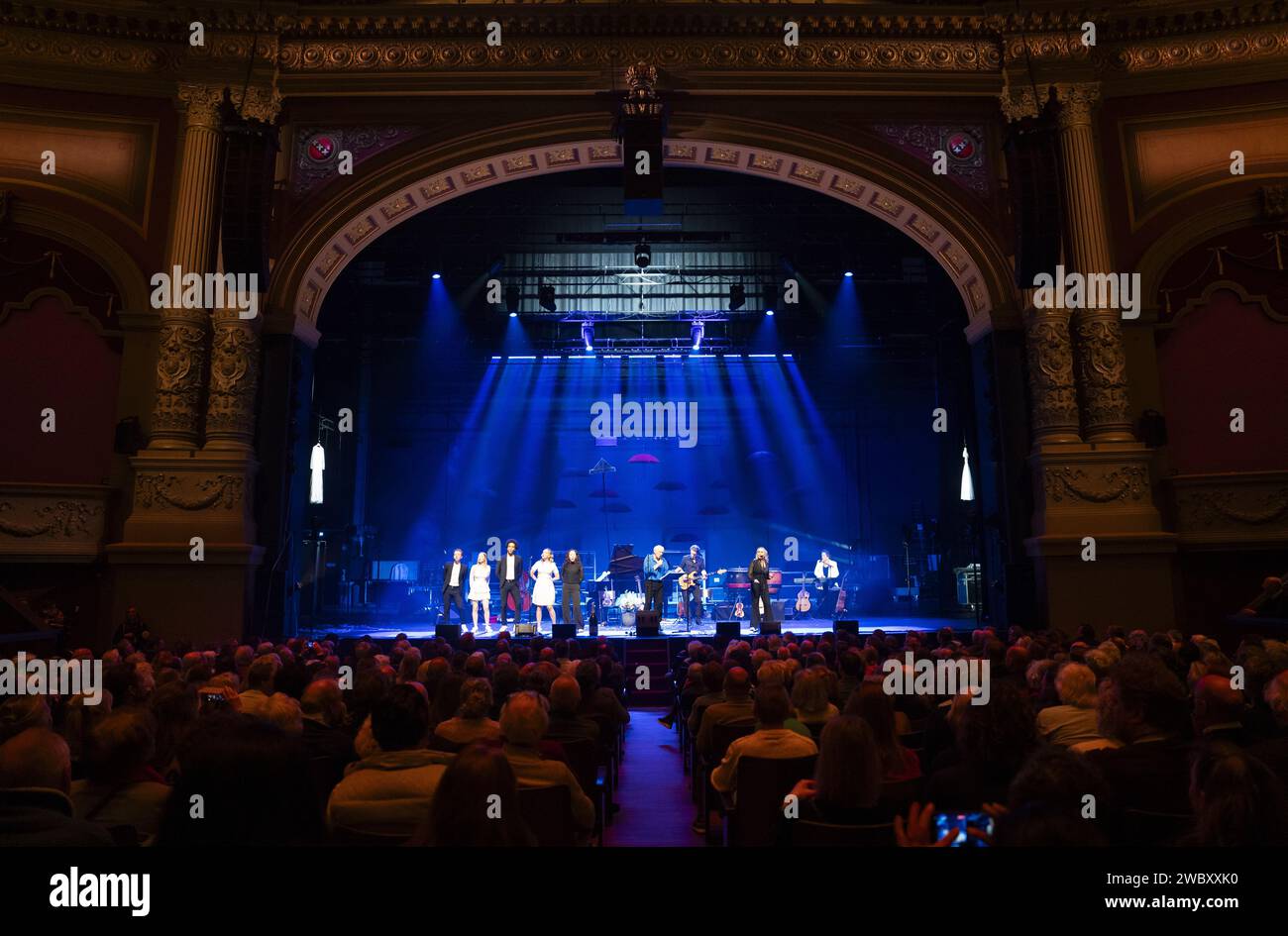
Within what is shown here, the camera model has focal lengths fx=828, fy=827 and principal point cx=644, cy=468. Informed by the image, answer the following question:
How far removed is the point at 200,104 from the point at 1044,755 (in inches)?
508

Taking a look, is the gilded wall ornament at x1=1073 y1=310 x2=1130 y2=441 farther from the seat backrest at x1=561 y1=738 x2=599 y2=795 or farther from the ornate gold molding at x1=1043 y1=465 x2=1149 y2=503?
the seat backrest at x1=561 y1=738 x2=599 y2=795

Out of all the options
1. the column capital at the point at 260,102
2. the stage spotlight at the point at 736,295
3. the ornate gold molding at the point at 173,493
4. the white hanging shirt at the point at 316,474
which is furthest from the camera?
the stage spotlight at the point at 736,295

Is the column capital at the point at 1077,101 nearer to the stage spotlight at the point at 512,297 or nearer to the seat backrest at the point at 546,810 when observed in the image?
the stage spotlight at the point at 512,297

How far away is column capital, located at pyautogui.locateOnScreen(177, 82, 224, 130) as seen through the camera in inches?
444

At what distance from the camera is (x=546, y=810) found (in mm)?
3250

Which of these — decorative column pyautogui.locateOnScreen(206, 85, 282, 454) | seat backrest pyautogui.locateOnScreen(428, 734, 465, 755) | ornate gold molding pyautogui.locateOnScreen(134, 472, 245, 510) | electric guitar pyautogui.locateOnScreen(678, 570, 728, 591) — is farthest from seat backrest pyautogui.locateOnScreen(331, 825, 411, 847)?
electric guitar pyautogui.locateOnScreen(678, 570, 728, 591)

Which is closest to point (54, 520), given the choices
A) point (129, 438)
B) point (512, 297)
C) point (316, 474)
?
point (129, 438)

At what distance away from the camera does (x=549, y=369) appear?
22.6 meters

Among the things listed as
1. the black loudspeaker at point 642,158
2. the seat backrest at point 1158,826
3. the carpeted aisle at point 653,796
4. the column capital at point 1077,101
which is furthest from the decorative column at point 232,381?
the column capital at point 1077,101

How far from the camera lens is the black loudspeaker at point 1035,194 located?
10.1 metres

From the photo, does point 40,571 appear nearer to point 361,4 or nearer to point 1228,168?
point 361,4

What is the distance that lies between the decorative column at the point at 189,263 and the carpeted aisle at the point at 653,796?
6998 millimetres

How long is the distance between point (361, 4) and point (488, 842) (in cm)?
1278

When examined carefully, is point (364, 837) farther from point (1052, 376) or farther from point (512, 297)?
point (512, 297)
